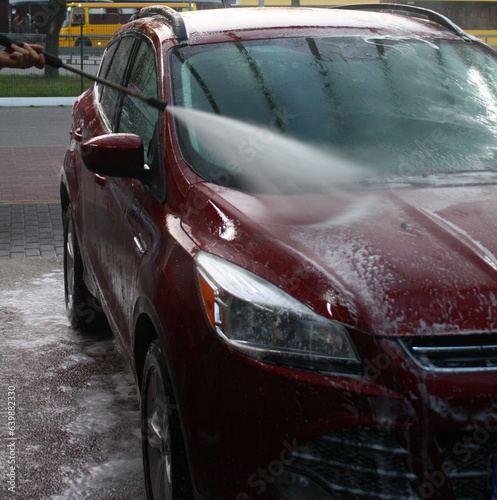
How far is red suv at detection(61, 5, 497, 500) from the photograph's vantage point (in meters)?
2.42

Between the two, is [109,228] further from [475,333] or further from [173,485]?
[475,333]

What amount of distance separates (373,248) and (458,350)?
0.43m

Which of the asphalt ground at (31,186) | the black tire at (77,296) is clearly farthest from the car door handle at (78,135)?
the asphalt ground at (31,186)

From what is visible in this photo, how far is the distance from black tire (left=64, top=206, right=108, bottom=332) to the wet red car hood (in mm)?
2440

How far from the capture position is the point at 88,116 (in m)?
5.28

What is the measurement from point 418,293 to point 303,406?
1.43 ft

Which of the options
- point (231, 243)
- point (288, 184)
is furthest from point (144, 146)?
point (231, 243)

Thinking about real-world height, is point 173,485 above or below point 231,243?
below

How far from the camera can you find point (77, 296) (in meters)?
5.64

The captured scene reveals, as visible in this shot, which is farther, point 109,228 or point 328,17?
point 328,17

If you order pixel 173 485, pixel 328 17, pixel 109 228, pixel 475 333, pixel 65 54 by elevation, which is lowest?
pixel 65 54

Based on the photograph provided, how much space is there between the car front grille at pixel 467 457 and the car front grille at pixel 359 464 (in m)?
0.11

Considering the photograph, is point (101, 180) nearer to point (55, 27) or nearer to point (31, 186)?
point (31, 186)

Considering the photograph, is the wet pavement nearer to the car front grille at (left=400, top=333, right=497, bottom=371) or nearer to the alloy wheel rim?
the alloy wheel rim
